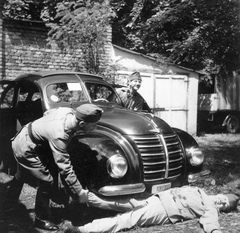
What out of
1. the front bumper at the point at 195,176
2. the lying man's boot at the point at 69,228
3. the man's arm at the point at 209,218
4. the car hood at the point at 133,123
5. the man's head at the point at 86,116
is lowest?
the lying man's boot at the point at 69,228

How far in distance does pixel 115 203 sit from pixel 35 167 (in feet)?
3.18

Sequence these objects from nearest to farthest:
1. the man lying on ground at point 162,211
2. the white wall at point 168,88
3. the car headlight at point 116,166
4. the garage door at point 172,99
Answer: the man lying on ground at point 162,211 → the car headlight at point 116,166 → the white wall at point 168,88 → the garage door at point 172,99

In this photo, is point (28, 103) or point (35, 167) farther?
point (28, 103)

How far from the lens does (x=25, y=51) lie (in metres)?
8.25

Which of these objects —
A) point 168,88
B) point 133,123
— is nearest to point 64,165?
point 133,123

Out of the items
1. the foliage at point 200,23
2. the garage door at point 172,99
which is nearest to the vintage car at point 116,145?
the foliage at point 200,23

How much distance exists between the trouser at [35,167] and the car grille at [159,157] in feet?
3.58

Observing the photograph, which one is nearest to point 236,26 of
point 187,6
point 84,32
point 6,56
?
point 187,6

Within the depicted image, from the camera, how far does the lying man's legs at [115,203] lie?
3666 millimetres

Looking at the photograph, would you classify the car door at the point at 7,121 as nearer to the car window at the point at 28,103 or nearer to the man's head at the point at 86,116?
the car window at the point at 28,103

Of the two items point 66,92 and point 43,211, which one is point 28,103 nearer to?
point 66,92

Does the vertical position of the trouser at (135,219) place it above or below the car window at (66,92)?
below

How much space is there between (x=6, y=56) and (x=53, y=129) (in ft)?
16.7

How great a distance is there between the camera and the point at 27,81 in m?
5.40
